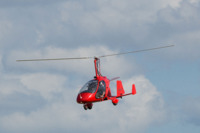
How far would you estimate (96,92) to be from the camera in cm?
6388

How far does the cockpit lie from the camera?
208 feet

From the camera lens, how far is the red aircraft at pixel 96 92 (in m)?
62.5

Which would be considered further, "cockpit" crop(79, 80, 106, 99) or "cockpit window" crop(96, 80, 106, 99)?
"cockpit window" crop(96, 80, 106, 99)

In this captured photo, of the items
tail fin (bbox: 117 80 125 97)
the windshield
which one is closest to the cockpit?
the windshield

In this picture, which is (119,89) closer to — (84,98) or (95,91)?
(95,91)

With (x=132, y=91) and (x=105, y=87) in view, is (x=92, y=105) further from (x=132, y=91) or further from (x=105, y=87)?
(x=132, y=91)

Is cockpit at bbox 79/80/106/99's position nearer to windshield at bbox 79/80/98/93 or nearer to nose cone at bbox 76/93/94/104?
windshield at bbox 79/80/98/93

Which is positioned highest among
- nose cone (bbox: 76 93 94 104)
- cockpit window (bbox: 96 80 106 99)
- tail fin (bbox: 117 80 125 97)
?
tail fin (bbox: 117 80 125 97)

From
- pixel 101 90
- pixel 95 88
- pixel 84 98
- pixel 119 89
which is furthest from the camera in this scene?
pixel 119 89

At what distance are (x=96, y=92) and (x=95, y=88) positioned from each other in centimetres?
70

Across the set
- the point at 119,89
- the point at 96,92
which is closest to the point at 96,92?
the point at 96,92

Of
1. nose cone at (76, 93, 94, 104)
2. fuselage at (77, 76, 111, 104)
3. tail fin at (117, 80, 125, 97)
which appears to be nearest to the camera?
nose cone at (76, 93, 94, 104)

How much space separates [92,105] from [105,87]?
142 inches

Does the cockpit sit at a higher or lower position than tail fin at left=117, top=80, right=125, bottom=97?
lower
